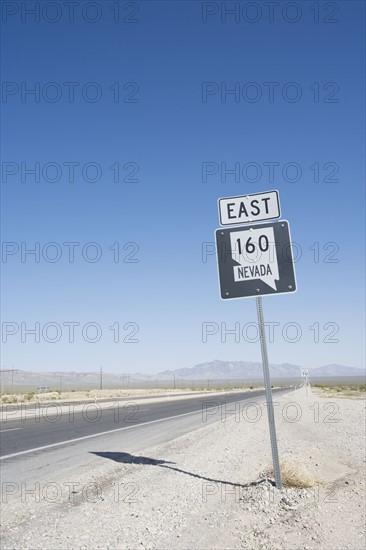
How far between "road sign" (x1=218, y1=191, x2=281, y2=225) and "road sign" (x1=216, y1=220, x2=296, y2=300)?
0.12m

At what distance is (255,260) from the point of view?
6.25 m

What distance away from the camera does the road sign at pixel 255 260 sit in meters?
6.09

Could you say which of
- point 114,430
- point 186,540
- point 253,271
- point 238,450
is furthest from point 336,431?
point 186,540

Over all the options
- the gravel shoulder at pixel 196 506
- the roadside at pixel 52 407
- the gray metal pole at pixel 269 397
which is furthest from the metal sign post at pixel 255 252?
the roadside at pixel 52 407

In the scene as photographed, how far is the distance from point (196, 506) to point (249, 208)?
3854 millimetres

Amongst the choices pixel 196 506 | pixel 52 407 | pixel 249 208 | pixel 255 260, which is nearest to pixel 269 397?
pixel 196 506

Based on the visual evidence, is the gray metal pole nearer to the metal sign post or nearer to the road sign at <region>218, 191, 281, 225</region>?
the metal sign post

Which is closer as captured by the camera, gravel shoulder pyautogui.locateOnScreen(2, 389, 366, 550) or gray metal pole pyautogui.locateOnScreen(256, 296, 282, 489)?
gravel shoulder pyautogui.locateOnScreen(2, 389, 366, 550)

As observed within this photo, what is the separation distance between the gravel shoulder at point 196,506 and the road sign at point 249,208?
3.45 m

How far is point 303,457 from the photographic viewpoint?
8.25m

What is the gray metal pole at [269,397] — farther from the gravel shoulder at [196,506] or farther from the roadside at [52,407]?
the roadside at [52,407]

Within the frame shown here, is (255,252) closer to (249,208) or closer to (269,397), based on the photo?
(249,208)

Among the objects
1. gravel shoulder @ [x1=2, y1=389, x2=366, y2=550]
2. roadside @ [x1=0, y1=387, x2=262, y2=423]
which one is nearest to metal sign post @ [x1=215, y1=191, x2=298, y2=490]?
gravel shoulder @ [x1=2, y1=389, x2=366, y2=550]

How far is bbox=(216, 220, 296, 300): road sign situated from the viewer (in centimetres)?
609
